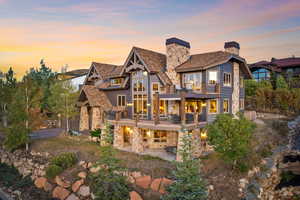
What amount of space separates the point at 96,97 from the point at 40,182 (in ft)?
39.9

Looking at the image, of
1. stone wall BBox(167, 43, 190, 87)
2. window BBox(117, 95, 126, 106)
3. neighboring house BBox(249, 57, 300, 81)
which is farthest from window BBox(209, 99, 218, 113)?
neighboring house BBox(249, 57, 300, 81)

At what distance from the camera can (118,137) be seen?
65.0ft

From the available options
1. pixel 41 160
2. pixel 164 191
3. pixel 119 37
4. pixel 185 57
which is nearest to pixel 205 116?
pixel 185 57

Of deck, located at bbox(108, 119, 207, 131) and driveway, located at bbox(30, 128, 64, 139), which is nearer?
deck, located at bbox(108, 119, 207, 131)

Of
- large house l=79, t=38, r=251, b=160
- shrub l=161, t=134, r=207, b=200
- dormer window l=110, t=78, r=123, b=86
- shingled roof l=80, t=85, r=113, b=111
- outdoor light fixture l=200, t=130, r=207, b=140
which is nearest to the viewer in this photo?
shrub l=161, t=134, r=207, b=200

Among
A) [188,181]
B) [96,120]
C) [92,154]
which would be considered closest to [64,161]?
[92,154]

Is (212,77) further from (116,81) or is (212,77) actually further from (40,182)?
(40,182)

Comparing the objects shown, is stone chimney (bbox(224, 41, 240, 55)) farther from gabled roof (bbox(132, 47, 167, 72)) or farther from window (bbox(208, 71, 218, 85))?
gabled roof (bbox(132, 47, 167, 72))

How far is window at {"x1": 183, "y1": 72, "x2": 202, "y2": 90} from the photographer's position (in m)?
19.2

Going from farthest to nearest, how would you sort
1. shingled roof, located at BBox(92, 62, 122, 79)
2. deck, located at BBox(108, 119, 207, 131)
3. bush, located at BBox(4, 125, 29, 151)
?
1. shingled roof, located at BBox(92, 62, 122, 79)
2. bush, located at BBox(4, 125, 29, 151)
3. deck, located at BBox(108, 119, 207, 131)

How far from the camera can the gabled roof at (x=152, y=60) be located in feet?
64.6

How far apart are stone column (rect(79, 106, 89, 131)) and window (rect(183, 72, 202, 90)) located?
14.9 m

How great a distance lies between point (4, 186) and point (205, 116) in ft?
63.9

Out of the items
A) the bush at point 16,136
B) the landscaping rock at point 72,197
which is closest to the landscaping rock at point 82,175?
the landscaping rock at point 72,197
